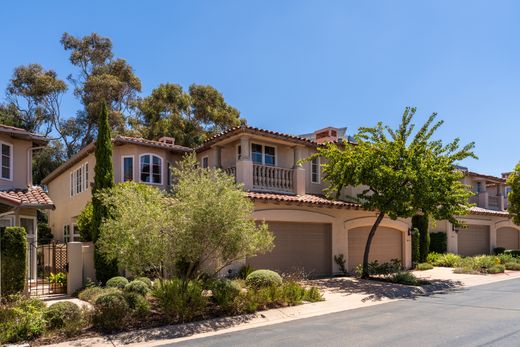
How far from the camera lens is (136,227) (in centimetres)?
1097

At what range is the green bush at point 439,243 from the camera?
2841cm

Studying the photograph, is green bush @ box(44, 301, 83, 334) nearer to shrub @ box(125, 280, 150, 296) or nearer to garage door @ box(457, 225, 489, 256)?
shrub @ box(125, 280, 150, 296)

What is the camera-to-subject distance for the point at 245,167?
1888 centimetres

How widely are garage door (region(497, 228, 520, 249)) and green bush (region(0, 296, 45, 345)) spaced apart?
108 feet

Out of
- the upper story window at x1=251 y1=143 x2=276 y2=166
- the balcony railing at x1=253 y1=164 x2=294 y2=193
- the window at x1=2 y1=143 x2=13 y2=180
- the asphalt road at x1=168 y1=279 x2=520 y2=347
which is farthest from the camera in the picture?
the upper story window at x1=251 y1=143 x2=276 y2=166

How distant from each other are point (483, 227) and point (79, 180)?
27138 millimetres

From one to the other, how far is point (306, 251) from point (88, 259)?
29.9 ft

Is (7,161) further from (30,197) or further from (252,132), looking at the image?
(252,132)

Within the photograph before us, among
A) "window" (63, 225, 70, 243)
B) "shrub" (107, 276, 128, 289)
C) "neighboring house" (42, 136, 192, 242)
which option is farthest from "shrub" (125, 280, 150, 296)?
"window" (63, 225, 70, 243)

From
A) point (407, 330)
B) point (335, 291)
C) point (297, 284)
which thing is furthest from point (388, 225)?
point (407, 330)

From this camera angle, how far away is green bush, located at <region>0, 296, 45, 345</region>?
9.18 meters

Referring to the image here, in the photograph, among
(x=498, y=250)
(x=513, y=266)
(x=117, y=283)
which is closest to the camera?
(x=117, y=283)

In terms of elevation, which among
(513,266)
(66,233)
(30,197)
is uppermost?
(30,197)

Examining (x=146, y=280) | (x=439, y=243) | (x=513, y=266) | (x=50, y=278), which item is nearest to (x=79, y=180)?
(x=50, y=278)
